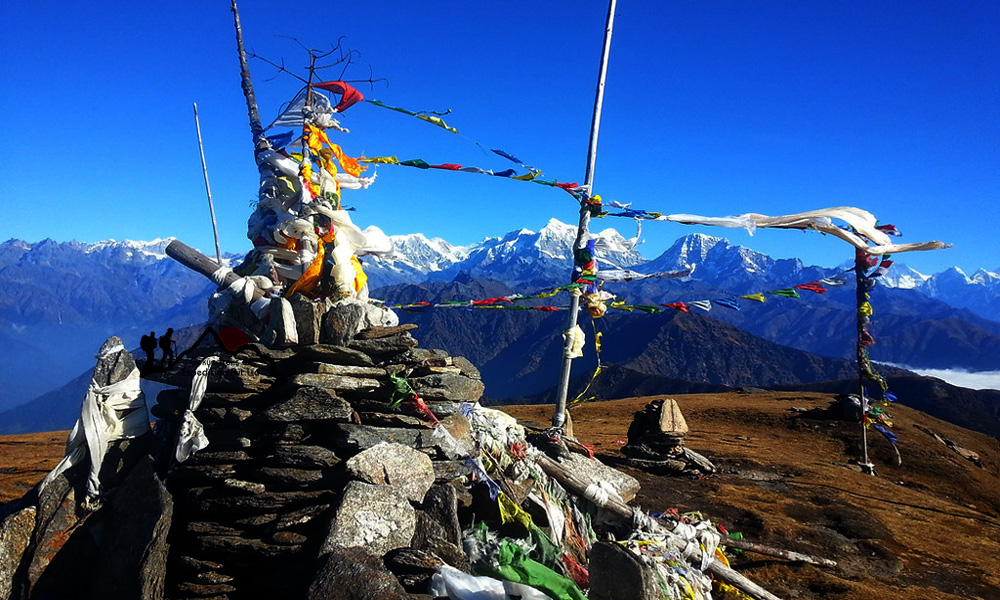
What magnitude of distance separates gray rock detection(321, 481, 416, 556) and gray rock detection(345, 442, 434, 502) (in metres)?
0.22

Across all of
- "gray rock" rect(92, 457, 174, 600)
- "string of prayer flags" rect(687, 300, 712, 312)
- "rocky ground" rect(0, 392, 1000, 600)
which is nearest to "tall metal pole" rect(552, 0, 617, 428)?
"string of prayer flags" rect(687, 300, 712, 312)

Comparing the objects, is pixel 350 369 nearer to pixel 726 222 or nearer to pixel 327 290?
pixel 327 290

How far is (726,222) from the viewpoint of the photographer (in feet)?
24.1

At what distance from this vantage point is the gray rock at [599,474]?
9609 mm

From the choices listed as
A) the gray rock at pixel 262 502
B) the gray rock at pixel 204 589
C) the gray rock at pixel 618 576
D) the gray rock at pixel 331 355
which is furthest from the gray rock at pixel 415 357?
the gray rock at pixel 618 576

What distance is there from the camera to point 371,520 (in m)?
6.52

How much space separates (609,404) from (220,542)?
34.1m

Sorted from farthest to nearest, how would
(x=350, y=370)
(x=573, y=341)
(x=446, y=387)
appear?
(x=573, y=341)
(x=446, y=387)
(x=350, y=370)

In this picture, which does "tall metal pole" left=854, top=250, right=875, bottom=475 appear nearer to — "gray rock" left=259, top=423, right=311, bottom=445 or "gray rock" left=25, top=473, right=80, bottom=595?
"gray rock" left=259, top=423, right=311, bottom=445

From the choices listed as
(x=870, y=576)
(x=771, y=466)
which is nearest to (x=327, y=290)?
(x=870, y=576)

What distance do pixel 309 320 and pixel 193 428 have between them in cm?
226

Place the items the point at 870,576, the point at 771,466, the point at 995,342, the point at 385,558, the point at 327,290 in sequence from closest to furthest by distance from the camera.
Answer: the point at 385,558 → the point at 870,576 → the point at 327,290 → the point at 771,466 → the point at 995,342

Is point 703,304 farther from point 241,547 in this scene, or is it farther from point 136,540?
point 136,540

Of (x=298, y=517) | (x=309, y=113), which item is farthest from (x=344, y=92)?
(x=298, y=517)
